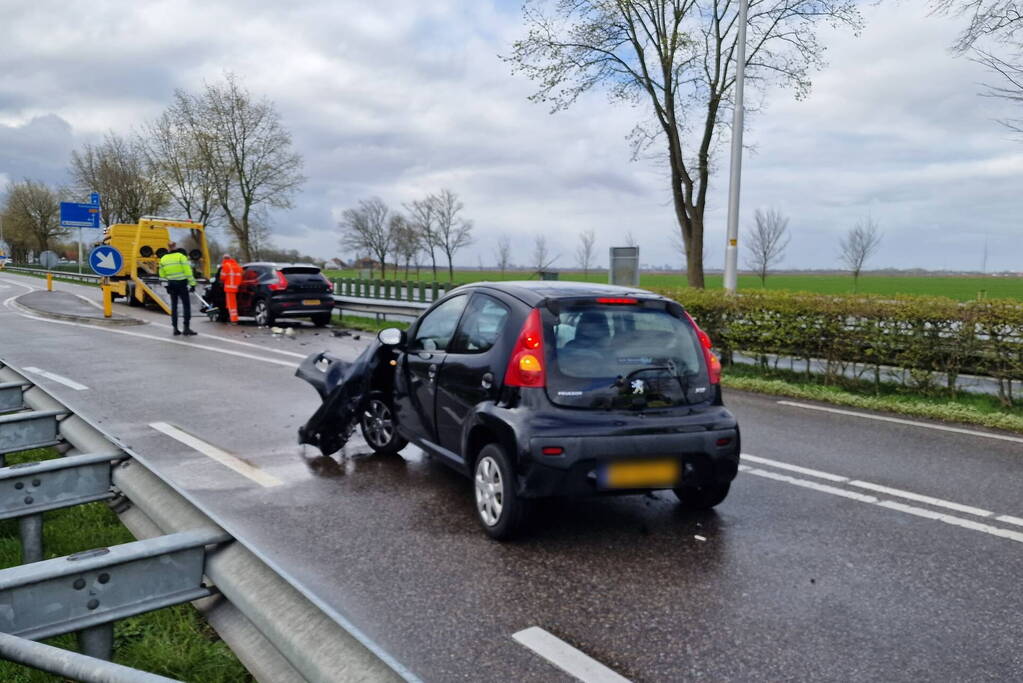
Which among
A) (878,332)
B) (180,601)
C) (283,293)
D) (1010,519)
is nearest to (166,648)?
(180,601)

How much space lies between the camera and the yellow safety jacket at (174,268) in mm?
17172

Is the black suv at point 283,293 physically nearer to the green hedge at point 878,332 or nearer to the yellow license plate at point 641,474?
the green hedge at point 878,332

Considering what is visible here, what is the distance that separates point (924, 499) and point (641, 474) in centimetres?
249

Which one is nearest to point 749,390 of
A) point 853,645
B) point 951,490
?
point 951,490

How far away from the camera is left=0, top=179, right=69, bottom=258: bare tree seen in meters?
73.3

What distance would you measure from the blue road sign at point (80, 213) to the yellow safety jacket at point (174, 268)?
1687 cm

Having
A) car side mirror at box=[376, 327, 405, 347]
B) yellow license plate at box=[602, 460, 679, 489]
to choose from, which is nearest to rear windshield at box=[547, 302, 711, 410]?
yellow license plate at box=[602, 460, 679, 489]

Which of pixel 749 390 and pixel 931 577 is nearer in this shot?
pixel 931 577

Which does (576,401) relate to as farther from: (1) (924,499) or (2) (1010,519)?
(2) (1010,519)

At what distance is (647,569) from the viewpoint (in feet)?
14.3

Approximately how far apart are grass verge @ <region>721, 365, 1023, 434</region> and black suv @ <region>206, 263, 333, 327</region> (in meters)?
11.5

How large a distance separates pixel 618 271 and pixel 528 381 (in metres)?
13.3

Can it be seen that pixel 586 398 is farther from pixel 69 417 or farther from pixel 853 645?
pixel 69 417

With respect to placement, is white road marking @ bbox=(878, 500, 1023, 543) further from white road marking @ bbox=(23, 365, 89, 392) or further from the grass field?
the grass field
